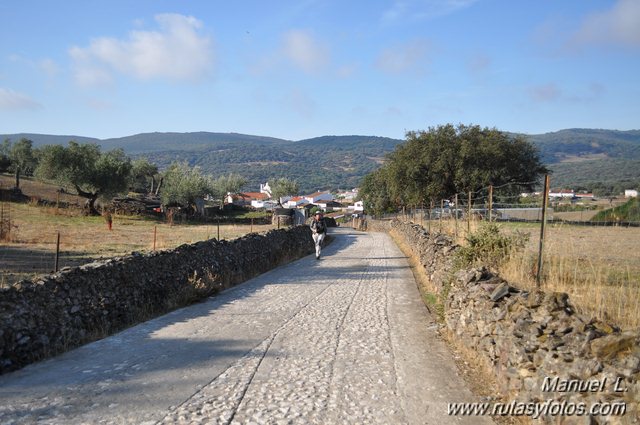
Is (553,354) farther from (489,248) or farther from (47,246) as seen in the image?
(47,246)

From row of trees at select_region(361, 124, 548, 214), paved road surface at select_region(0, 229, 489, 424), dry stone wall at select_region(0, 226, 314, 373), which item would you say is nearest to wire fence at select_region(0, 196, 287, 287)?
dry stone wall at select_region(0, 226, 314, 373)

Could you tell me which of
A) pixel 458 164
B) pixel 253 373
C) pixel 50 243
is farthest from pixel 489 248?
pixel 458 164

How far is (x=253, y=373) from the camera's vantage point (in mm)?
6500

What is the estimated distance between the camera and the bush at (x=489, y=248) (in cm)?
1034

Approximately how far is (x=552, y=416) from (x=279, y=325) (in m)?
5.38

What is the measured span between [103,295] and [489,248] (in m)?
7.61

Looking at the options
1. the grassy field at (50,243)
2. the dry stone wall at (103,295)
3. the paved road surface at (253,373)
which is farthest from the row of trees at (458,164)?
the paved road surface at (253,373)

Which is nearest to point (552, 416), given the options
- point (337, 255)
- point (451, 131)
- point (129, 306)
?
point (129, 306)

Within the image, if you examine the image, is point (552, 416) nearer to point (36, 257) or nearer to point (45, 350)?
point (45, 350)

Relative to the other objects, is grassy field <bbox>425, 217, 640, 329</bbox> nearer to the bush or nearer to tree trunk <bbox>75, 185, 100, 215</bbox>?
the bush

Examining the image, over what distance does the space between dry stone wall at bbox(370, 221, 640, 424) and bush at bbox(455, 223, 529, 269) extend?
2.73 metres

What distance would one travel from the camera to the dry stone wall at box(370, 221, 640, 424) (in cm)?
413

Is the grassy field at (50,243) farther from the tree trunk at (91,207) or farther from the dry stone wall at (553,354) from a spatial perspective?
the dry stone wall at (553,354)

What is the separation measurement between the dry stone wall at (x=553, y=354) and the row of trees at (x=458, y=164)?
1471 inches
